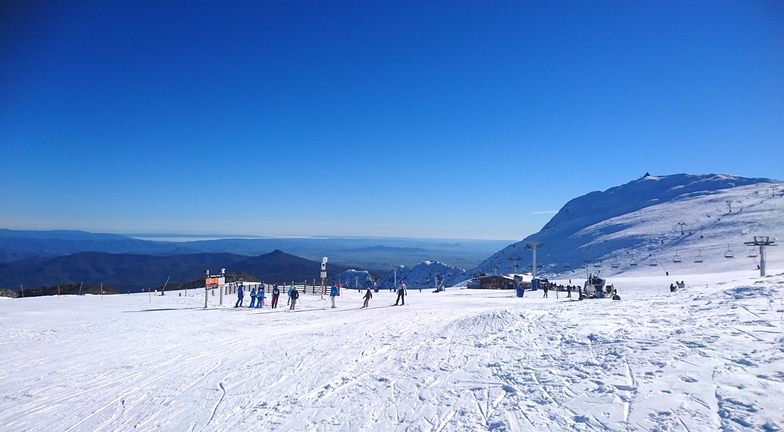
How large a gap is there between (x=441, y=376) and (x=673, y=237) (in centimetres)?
9784

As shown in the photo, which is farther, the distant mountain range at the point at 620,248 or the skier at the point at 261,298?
the distant mountain range at the point at 620,248

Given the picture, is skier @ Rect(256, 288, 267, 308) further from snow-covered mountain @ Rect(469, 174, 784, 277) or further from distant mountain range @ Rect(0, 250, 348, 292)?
distant mountain range @ Rect(0, 250, 348, 292)

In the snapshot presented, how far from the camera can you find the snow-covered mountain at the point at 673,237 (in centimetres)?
6450

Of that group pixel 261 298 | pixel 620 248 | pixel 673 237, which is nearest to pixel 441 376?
pixel 261 298

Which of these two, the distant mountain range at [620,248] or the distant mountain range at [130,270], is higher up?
the distant mountain range at [620,248]

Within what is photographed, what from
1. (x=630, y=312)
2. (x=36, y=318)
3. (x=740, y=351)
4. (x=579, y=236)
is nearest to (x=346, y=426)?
(x=740, y=351)

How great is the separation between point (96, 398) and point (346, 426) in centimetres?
537

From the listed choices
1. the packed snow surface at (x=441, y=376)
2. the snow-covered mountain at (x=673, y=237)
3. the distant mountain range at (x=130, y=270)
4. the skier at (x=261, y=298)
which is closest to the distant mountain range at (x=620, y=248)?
the snow-covered mountain at (x=673, y=237)

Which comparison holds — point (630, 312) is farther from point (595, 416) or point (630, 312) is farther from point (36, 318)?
point (36, 318)

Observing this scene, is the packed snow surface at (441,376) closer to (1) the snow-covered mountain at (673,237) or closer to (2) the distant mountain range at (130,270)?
(1) the snow-covered mountain at (673,237)

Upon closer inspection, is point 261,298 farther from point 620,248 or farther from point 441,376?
point 620,248

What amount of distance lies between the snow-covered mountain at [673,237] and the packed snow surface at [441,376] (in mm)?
58119

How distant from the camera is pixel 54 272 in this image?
152m

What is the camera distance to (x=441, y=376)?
855cm
